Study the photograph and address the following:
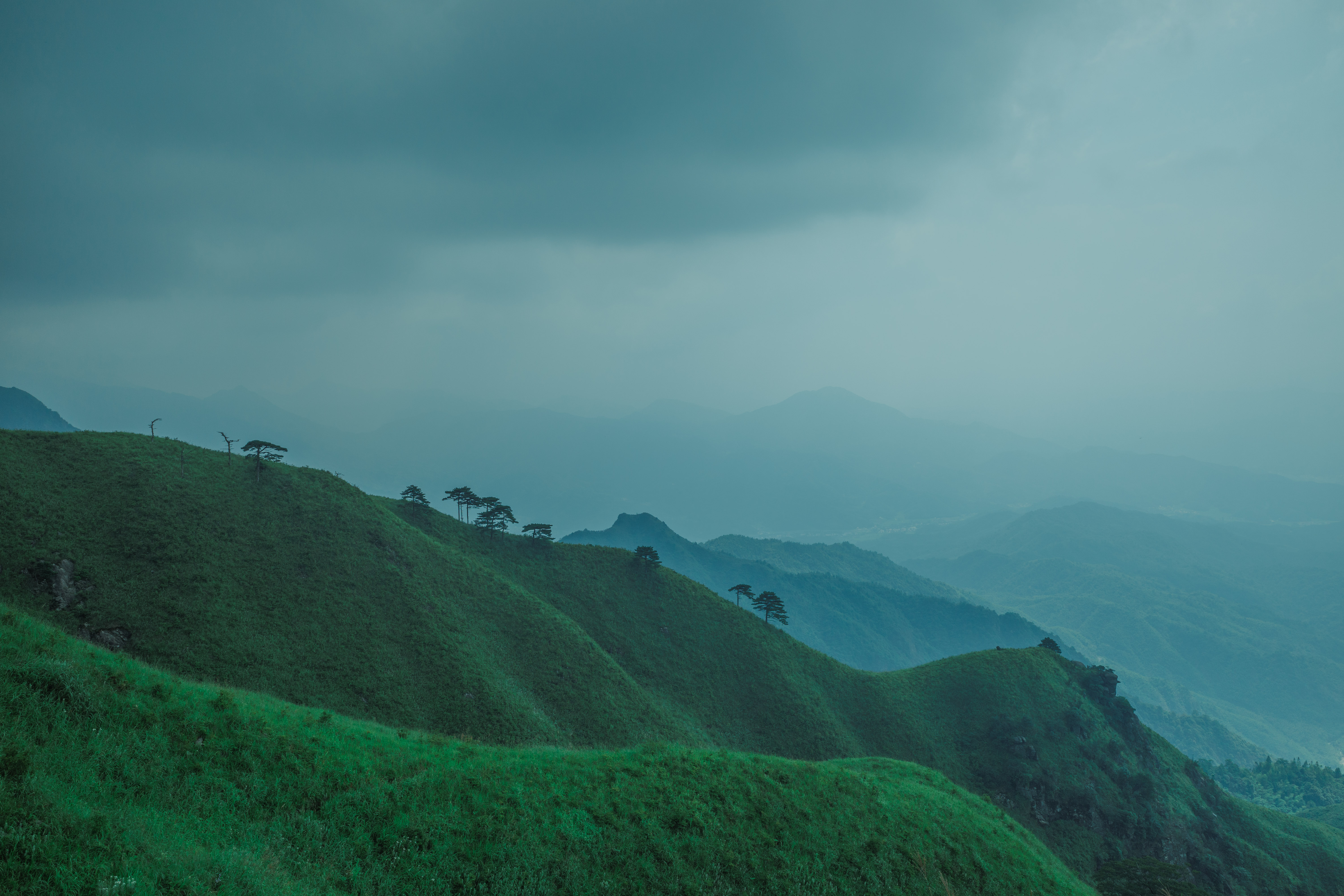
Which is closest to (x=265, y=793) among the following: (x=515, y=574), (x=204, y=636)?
(x=204, y=636)

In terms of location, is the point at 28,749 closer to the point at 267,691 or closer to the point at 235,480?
the point at 267,691

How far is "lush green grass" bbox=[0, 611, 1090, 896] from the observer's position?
1233cm

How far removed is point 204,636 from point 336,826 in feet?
122

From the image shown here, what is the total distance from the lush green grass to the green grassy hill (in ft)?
43.8

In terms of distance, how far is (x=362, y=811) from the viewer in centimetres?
1767

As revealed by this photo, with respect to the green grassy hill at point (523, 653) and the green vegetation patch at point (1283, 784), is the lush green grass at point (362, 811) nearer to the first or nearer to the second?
the green grassy hill at point (523, 653)

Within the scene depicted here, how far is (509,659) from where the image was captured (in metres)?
61.6

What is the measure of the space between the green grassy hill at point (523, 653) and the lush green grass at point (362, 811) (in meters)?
13.3

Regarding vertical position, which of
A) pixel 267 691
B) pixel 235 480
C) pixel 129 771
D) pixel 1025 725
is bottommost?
pixel 1025 725

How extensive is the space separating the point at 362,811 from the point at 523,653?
4801 cm

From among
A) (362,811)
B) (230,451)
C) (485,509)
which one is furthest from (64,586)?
(485,509)

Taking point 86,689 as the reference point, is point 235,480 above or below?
above

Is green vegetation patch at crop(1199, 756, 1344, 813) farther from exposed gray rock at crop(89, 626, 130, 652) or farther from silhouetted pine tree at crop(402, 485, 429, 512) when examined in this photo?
exposed gray rock at crop(89, 626, 130, 652)

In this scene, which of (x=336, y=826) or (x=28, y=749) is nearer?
(x=28, y=749)
